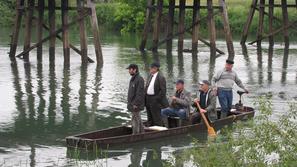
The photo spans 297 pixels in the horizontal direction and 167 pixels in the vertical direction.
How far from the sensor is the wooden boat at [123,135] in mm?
12227

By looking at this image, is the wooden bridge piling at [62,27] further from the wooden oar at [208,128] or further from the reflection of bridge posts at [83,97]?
the wooden oar at [208,128]

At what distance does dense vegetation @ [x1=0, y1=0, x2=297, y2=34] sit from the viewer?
4704 cm

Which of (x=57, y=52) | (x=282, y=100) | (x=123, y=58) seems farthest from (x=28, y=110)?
(x=57, y=52)

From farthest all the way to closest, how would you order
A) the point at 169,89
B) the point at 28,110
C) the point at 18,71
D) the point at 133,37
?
the point at 133,37, the point at 18,71, the point at 169,89, the point at 28,110

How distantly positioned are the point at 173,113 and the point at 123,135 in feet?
5.12

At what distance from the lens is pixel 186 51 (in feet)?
106

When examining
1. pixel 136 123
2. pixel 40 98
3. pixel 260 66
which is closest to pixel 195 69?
pixel 260 66

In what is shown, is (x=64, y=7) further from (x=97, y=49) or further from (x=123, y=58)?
(x=123, y=58)

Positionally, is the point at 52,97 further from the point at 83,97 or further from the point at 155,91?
the point at 155,91

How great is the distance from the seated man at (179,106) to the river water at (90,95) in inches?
27.1

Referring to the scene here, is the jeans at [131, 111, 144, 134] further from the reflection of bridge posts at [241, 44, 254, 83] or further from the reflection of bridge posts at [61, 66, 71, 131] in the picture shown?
the reflection of bridge posts at [241, 44, 254, 83]

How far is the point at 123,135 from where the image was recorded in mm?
13148

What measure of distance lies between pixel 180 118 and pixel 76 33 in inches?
1341

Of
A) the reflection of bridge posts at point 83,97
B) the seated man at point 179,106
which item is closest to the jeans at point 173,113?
the seated man at point 179,106
